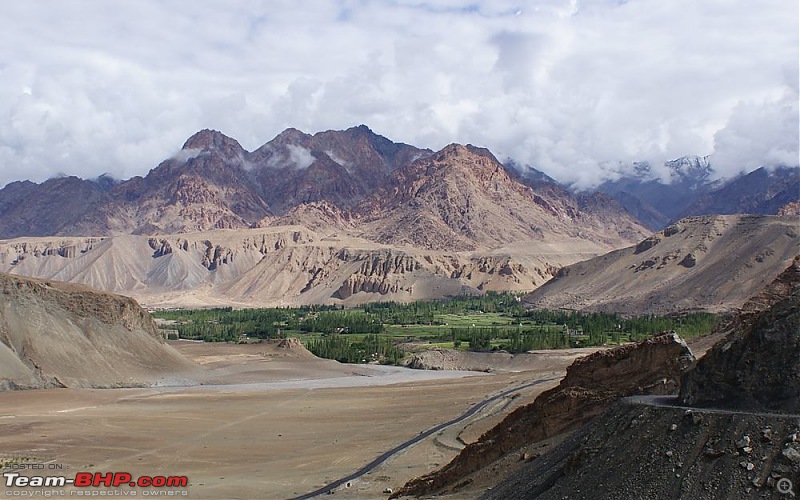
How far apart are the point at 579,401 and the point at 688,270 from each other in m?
139

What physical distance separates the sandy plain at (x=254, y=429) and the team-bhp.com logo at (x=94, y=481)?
773 mm

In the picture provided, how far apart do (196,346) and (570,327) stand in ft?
185

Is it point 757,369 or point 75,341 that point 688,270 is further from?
point 757,369

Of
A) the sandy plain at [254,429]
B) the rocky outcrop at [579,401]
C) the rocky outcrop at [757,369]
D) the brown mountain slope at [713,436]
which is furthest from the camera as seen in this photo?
the sandy plain at [254,429]

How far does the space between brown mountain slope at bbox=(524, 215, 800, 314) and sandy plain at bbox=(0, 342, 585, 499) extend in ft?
199

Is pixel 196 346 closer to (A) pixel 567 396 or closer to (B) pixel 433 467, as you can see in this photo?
(B) pixel 433 467

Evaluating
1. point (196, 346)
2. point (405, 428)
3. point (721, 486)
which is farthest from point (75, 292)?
point (721, 486)

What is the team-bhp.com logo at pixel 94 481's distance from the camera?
38.1 m

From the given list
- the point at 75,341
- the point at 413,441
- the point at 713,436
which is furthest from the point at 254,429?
the point at 713,436

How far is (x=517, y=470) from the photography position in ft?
84.0

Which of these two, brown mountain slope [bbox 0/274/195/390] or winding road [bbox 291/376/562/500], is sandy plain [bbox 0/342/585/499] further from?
brown mountain slope [bbox 0/274/195/390]

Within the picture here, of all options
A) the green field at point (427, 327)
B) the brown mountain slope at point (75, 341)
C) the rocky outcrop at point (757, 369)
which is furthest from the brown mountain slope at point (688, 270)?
the rocky outcrop at point (757, 369)

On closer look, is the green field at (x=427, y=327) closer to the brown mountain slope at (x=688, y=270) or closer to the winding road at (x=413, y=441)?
the brown mountain slope at (x=688, y=270)

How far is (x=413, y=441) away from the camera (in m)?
47.9
